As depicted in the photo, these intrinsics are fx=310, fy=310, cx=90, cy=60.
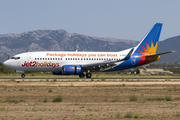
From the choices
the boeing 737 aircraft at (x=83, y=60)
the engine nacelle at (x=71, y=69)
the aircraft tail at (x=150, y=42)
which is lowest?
the engine nacelle at (x=71, y=69)

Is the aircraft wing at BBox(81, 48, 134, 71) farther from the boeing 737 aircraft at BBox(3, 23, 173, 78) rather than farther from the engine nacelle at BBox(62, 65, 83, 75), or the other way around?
the engine nacelle at BBox(62, 65, 83, 75)

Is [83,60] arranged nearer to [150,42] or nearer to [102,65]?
[102,65]

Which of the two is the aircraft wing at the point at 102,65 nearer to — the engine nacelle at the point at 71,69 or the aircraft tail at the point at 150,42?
the engine nacelle at the point at 71,69

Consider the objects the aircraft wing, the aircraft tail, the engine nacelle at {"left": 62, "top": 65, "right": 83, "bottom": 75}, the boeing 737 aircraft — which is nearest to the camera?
the engine nacelle at {"left": 62, "top": 65, "right": 83, "bottom": 75}

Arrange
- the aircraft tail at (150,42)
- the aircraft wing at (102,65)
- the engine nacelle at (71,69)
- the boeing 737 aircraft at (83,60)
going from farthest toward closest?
the aircraft tail at (150,42) < the aircraft wing at (102,65) < the boeing 737 aircraft at (83,60) < the engine nacelle at (71,69)

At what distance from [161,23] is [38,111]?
4175cm

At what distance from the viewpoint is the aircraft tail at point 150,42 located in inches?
2103

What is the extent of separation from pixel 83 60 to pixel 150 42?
1285 centimetres

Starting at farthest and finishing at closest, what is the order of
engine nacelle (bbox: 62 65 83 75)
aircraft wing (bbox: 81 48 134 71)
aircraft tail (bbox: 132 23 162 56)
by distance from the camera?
aircraft tail (bbox: 132 23 162 56) < aircraft wing (bbox: 81 48 134 71) < engine nacelle (bbox: 62 65 83 75)

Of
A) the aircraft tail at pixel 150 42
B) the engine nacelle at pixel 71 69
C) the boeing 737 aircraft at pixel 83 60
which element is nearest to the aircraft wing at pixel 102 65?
the boeing 737 aircraft at pixel 83 60

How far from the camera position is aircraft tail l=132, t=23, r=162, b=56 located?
53412 mm

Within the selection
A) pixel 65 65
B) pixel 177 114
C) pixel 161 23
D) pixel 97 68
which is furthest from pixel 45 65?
pixel 177 114

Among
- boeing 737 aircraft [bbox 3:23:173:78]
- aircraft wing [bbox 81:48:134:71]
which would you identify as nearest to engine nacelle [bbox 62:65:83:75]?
boeing 737 aircraft [bbox 3:23:173:78]

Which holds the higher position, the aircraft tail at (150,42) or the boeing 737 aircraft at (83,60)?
the aircraft tail at (150,42)
